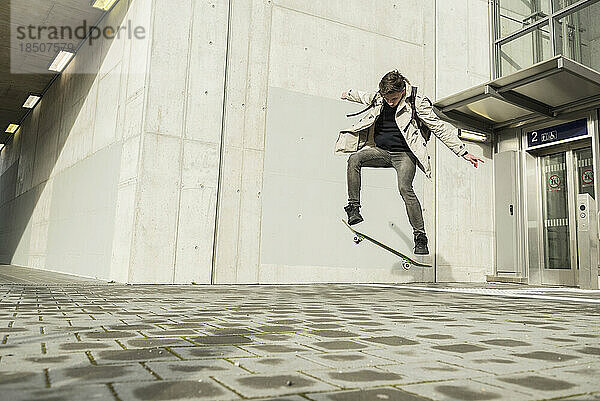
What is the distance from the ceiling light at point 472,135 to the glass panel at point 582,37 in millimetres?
2527

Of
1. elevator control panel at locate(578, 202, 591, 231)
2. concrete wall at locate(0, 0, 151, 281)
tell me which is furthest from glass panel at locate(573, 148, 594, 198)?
concrete wall at locate(0, 0, 151, 281)

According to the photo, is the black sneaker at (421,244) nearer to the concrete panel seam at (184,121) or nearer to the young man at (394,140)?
the young man at (394,140)

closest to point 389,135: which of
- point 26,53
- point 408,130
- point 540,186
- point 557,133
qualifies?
point 408,130

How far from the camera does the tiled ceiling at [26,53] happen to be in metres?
12.0

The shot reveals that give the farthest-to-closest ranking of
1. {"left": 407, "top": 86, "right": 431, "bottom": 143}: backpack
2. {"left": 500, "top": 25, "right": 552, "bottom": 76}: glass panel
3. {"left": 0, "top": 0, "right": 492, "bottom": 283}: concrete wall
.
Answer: {"left": 500, "top": 25, "right": 552, "bottom": 76}: glass panel < {"left": 407, "top": 86, "right": 431, "bottom": 143}: backpack < {"left": 0, "top": 0, "right": 492, "bottom": 283}: concrete wall

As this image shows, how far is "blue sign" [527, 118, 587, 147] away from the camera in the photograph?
10562mm

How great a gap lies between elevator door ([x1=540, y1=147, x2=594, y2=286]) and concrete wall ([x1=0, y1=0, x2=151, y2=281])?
29.4 ft

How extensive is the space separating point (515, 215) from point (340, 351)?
10.6 meters

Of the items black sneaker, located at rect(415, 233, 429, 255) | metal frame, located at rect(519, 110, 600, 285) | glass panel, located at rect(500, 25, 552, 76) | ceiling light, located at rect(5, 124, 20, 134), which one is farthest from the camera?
ceiling light, located at rect(5, 124, 20, 134)

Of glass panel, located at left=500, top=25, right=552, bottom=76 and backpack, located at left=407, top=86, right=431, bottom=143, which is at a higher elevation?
glass panel, located at left=500, top=25, right=552, bottom=76

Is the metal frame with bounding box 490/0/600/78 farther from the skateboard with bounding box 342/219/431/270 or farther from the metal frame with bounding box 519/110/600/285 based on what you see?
the skateboard with bounding box 342/219/431/270

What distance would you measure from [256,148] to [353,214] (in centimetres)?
229

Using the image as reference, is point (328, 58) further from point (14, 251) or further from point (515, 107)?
point (14, 251)

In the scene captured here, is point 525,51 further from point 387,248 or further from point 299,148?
point 299,148
